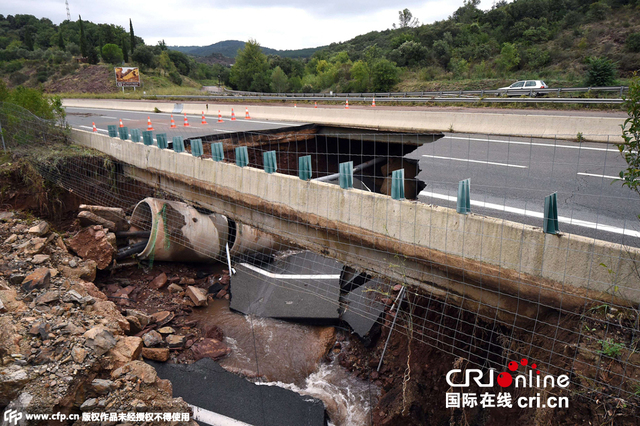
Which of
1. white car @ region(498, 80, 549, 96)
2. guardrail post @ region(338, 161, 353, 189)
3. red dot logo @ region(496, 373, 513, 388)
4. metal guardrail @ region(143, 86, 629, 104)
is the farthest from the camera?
white car @ region(498, 80, 549, 96)

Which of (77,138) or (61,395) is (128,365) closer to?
(61,395)

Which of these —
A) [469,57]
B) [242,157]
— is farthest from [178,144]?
[469,57]

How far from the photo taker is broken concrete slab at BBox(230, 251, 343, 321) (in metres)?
8.05

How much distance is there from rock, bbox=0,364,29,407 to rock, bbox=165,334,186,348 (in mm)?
2754

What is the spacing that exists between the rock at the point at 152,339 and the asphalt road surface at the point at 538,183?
195 inches

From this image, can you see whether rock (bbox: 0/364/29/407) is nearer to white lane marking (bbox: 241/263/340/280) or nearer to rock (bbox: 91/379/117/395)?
rock (bbox: 91/379/117/395)

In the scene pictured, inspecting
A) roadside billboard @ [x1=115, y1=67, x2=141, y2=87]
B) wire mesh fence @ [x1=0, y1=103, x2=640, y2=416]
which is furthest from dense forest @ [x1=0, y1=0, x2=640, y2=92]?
wire mesh fence @ [x1=0, y1=103, x2=640, y2=416]

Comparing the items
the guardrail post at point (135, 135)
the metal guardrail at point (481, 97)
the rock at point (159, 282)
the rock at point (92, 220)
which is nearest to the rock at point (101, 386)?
the rock at point (159, 282)

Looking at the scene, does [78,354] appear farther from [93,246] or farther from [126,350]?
[93,246]

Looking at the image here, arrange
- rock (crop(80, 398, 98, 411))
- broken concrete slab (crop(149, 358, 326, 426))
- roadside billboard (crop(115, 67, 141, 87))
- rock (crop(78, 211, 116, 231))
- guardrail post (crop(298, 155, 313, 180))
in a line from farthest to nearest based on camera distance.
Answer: roadside billboard (crop(115, 67, 141, 87)) < rock (crop(78, 211, 116, 231)) < guardrail post (crop(298, 155, 313, 180)) < broken concrete slab (crop(149, 358, 326, 426)) < rock (crop(80, 398, 98, 411))

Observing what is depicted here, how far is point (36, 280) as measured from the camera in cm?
644

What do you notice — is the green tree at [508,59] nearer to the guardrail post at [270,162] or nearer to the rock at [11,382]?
the guardrail post at [270,162]

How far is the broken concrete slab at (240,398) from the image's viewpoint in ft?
18.8

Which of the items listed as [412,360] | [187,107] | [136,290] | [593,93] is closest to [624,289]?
[412,360]
